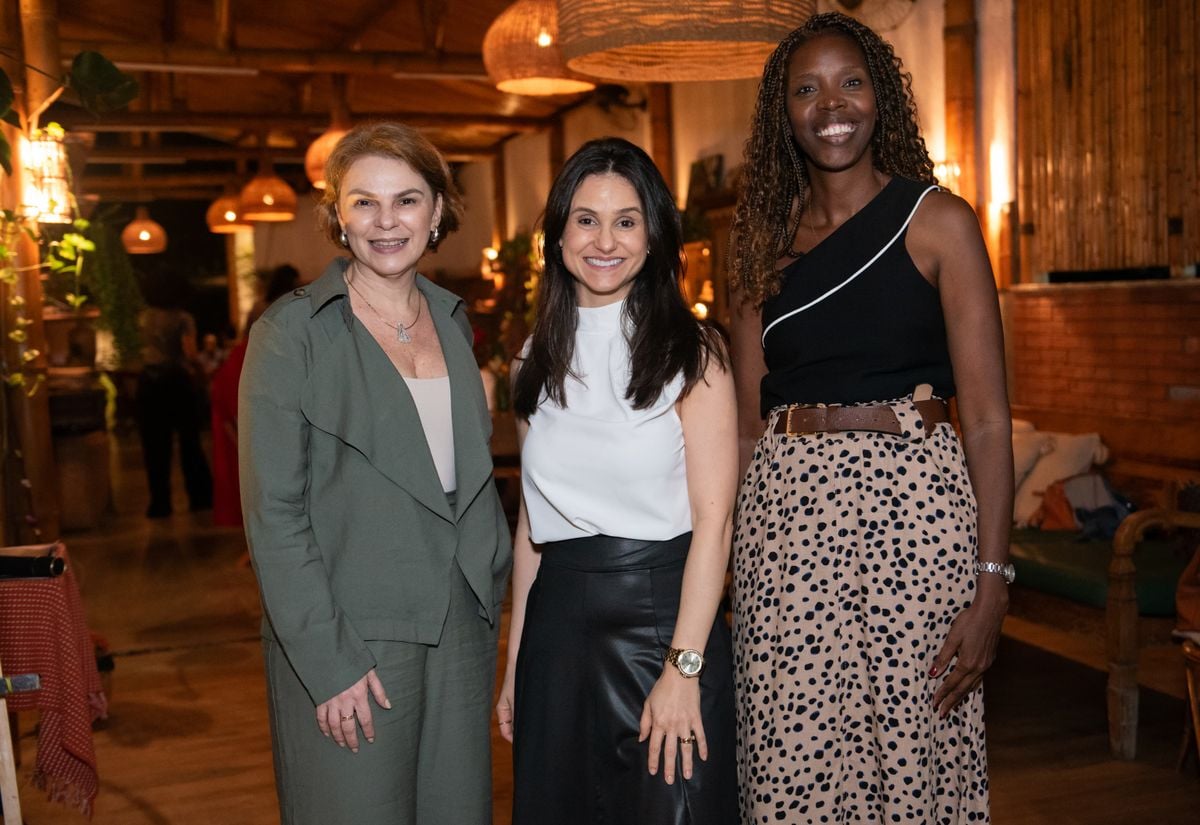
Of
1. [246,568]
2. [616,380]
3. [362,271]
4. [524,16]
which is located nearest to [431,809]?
[616,380]

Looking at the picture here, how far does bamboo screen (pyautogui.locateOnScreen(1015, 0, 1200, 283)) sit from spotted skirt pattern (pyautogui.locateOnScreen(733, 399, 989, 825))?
389 centimetres

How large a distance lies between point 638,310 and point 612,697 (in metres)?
0.66

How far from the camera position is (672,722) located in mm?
1980

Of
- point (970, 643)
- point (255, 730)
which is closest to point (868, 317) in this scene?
point (970, 643)

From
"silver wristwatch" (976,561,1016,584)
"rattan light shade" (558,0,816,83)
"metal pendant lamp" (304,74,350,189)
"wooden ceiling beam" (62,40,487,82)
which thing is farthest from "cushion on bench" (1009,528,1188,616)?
"wooden ceiling beam" (62,40,487,82)

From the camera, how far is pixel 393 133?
6.95 feet

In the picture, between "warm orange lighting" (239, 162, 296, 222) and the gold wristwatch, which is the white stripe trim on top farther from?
"warm orange lighting" (239, 162, 296, 222)

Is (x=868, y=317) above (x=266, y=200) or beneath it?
beneath

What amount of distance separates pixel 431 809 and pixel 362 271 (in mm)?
969

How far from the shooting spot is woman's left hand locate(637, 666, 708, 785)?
1.98 m

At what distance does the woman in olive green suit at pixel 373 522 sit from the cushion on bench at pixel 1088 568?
2.50 meters

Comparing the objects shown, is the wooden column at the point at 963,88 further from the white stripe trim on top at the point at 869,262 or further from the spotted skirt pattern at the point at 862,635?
the spotted skirt pattern at the point at 862,635

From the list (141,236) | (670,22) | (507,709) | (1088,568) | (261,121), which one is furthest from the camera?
(141,236)

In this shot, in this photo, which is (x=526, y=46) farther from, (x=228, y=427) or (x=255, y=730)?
(x=255, y=730)
